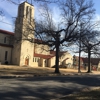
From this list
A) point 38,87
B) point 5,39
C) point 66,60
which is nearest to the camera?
point 38,87

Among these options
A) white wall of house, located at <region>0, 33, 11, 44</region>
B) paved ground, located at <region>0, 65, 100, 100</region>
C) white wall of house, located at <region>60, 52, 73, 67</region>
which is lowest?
paved ground, located at <region>0, 65, 100, 100</region>

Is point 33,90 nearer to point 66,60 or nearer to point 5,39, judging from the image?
point 5,39

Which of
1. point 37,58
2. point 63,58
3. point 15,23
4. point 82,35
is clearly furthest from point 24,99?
point 63,58

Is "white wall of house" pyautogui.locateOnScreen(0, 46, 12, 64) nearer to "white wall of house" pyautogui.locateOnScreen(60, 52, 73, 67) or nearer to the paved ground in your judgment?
"white wall of house" pyautogui.locateOnScreen(60, 52, 73, 67)

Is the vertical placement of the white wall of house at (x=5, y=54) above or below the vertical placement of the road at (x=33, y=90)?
above

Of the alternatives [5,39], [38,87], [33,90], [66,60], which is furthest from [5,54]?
[33,90]

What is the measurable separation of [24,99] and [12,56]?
131ft

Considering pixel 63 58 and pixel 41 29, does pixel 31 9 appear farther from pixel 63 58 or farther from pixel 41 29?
pixel 63 58

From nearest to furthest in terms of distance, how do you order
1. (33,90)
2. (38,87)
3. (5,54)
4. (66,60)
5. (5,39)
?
(33,90) → (38,87) → (5,54) → (5,39) → (66,60)

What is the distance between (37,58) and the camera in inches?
2053

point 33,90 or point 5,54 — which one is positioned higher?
point 5,54

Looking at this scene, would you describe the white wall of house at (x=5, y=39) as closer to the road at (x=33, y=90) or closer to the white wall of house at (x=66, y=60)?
the white wall of house at (x=66, y=60)

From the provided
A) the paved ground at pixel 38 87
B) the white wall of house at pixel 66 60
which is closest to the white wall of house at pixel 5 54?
the white wall of house at pixel 66 60

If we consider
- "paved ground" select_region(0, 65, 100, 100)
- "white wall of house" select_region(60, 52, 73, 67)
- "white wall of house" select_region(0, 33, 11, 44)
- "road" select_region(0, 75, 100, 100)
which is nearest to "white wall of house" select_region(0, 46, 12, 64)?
"white wall of house" select_region(0, 33, 11, 44)
